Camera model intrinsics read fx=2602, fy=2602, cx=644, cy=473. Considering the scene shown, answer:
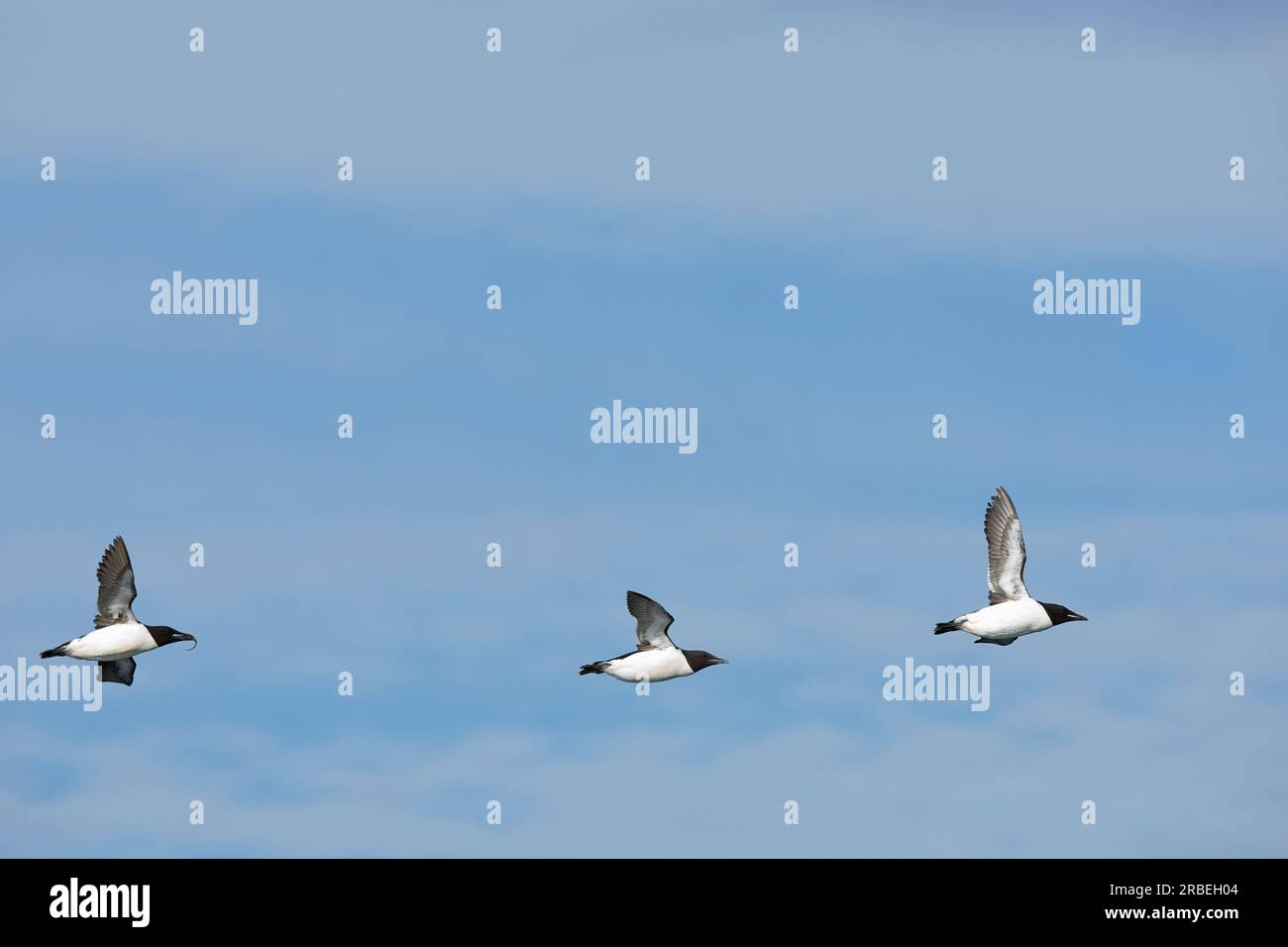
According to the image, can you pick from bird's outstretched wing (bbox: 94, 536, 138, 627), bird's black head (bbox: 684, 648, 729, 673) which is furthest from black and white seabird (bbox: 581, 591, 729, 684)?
bird's outstretched wing (bbox: 94, 536, 138, 627)

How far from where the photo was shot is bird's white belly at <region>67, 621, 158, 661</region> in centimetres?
7606

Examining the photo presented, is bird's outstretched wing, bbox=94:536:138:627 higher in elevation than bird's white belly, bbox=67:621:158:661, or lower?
higher

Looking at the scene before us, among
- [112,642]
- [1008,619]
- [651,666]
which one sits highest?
[112,642]

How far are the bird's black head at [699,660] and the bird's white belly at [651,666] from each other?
0.44 ft

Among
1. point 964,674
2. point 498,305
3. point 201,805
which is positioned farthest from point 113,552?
point 964,674

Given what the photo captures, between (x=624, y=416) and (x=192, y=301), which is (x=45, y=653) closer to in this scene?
(x=192, y=301)

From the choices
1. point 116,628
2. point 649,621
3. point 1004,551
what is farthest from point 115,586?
point 1004,551

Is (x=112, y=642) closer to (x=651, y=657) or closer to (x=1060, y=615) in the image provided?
(x=651, y=657)

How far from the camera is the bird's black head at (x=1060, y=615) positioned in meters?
75.5

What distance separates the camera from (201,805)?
73.3m

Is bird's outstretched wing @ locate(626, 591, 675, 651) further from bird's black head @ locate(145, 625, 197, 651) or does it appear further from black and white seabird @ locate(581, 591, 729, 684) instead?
bird's black head @ locate(145, 625, 197, 651)

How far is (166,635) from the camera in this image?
7712cm

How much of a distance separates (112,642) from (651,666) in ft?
52.0
